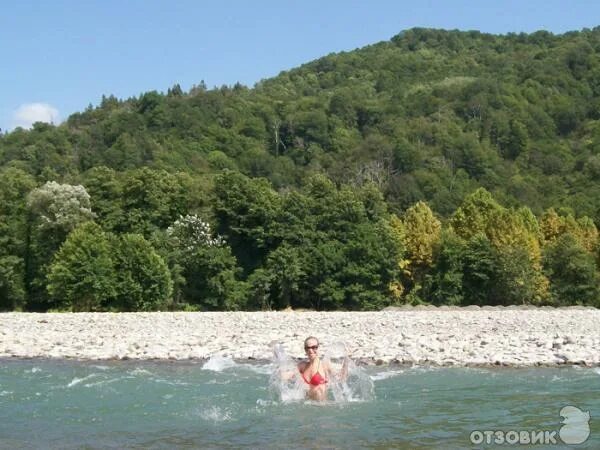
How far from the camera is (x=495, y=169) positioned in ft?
341

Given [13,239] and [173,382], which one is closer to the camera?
[173,382]

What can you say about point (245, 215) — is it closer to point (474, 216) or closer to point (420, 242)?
point (420, 242)

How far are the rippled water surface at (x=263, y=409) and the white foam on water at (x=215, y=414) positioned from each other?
16mm

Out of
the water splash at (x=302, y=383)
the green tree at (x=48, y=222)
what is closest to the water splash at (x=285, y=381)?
the water splash at (x=302, y=383)

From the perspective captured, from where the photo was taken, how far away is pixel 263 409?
1307cm

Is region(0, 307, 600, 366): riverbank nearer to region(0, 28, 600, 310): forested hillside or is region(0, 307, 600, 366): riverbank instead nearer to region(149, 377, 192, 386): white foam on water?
region(149, 377, 192, 386): white foam on water

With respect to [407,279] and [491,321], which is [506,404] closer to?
[491,321]

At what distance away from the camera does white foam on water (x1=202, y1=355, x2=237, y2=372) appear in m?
19.1

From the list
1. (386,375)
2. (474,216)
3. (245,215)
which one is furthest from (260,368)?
(474,216)

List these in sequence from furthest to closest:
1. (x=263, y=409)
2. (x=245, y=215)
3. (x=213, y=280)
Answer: (x=245, y=215) < (x=213, y=280) < (x=263, y=409)

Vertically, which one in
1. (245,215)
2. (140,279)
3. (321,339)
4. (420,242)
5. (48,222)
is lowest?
(321,339)

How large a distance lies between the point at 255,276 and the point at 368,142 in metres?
60.0

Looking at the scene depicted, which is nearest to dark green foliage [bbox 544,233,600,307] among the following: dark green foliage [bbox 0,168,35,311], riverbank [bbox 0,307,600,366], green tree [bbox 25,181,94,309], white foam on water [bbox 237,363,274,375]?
riverbank [bbox 0,307,600,366]

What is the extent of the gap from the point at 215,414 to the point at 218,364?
6.67 meters
